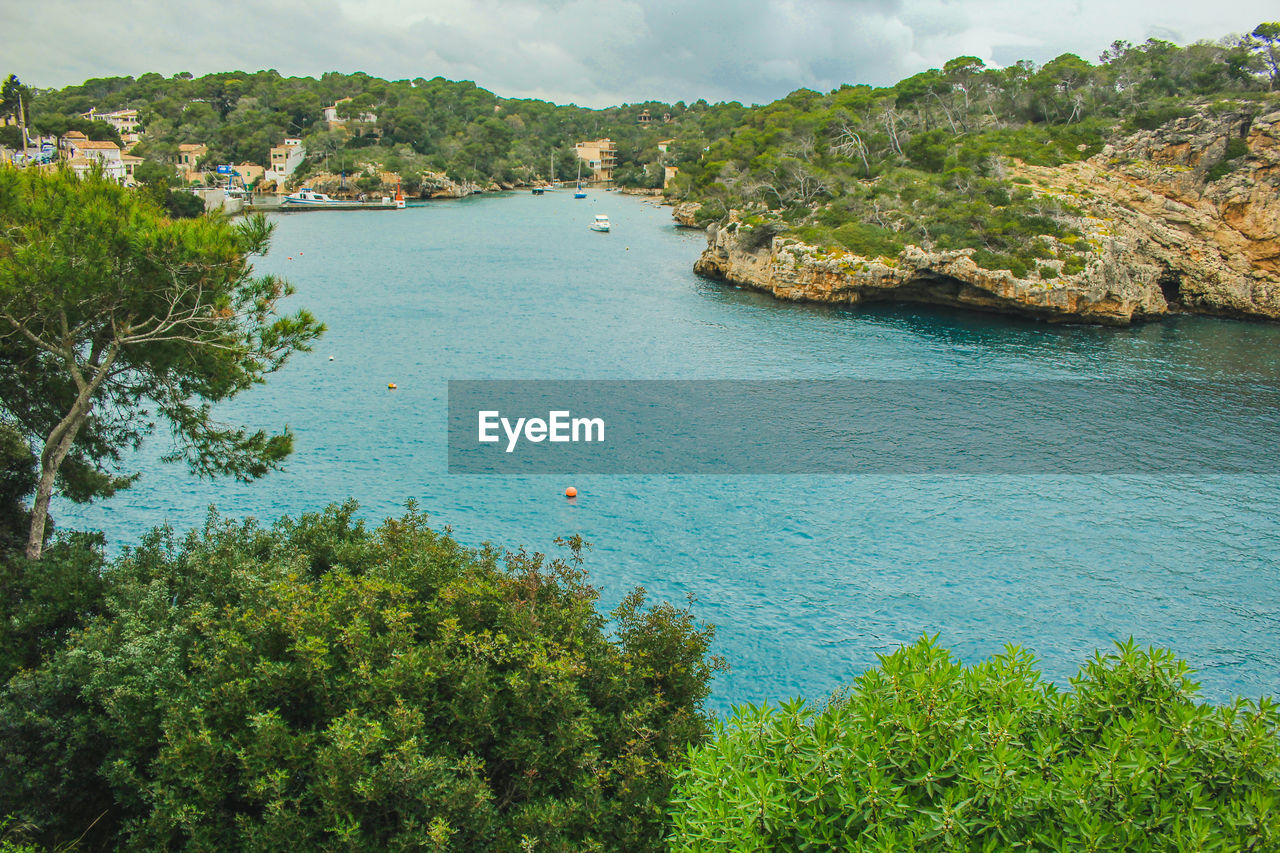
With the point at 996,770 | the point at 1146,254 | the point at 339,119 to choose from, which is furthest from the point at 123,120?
the point at 996,770

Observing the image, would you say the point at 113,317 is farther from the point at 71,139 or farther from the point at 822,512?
the point at 71,139

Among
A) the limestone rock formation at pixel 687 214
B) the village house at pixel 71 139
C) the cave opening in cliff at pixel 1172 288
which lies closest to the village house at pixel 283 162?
the village house at pixel 71 139

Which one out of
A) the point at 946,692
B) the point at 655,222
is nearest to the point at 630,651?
the point at 946,692

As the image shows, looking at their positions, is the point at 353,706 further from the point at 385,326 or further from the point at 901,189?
the point at 901,189

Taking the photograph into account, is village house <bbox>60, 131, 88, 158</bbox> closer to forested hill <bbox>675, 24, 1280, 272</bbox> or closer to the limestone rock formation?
the limestone rock formation

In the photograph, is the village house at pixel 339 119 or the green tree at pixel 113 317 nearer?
the green tree at pixel 113 317

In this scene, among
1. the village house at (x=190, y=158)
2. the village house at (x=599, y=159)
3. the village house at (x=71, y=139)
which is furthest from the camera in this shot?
the village house at (x=599, y=159)

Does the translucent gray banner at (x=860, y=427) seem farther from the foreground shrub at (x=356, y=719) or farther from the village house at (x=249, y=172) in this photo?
the village house at (x=249, y=172)

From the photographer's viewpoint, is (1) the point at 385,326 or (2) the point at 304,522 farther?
(1) the point at 385,326
